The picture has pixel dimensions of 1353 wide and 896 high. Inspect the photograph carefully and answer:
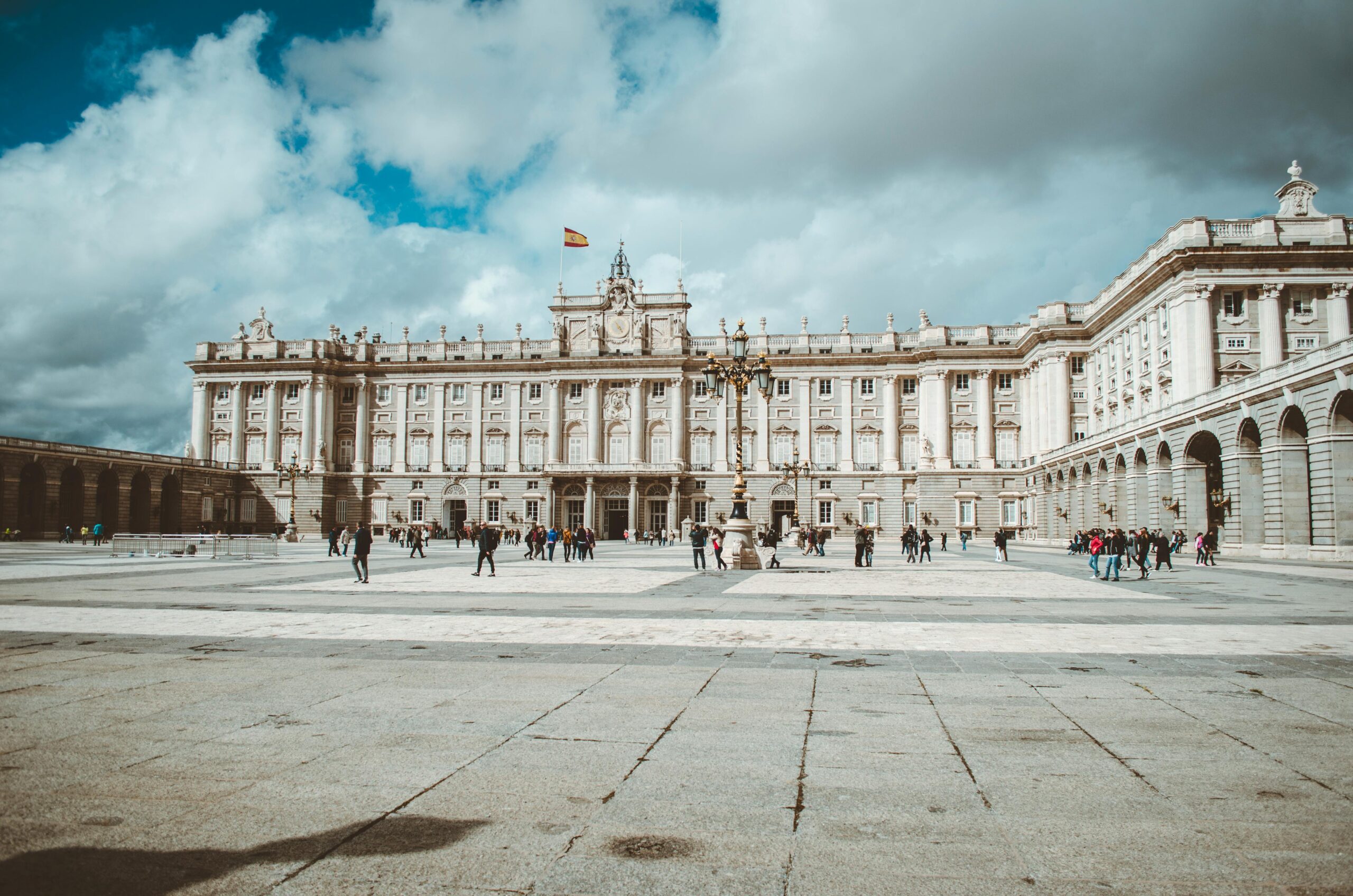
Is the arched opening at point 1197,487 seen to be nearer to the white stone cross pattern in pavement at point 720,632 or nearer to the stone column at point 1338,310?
the stone column at point 1338,310

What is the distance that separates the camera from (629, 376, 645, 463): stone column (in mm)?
66062

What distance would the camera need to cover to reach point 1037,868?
141 inches

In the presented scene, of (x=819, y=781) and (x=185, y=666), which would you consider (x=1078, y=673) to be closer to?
(x=819, y=781)

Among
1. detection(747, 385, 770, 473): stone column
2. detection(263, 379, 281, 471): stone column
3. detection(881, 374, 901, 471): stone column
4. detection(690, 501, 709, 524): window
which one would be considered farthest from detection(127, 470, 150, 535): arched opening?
detection(881, 374, 901, 471): stone column

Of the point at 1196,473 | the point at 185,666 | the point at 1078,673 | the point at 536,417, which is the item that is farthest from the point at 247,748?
the point at 536,417

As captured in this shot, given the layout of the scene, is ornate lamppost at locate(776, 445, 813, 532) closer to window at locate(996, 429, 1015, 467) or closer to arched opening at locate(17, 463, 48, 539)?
window at locate(996, 429, 1015, 467)

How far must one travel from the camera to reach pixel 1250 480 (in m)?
31.0

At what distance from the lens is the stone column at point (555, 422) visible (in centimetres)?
6706

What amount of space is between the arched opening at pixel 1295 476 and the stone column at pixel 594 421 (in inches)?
1821

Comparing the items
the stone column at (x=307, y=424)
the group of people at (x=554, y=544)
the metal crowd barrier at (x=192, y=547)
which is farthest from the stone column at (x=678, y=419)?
the metal crowd barrier at (x=192, y=547)

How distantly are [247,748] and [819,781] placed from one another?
3.65 m

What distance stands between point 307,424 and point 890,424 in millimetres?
47369

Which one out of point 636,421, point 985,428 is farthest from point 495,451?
point 985,428

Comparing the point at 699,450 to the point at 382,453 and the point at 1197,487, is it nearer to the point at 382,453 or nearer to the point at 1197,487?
the point at 382,453
